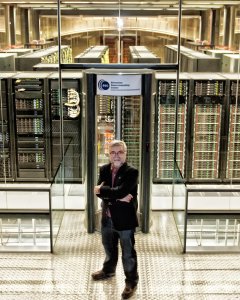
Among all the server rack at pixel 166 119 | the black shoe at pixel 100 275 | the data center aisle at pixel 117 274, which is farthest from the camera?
the server rack at pixel 166 119

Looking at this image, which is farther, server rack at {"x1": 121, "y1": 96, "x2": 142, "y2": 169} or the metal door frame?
server rack at {"x1": 121, "y1": 96, "x2": 142, "y2": 169}

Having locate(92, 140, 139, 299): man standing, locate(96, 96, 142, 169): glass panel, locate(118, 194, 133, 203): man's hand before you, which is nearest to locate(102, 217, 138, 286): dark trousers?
locate(92, 140, 139, 299): man standing

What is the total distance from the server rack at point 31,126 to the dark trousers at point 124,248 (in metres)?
4.49

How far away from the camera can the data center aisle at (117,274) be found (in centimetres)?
410

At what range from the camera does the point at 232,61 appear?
8570 millimetres

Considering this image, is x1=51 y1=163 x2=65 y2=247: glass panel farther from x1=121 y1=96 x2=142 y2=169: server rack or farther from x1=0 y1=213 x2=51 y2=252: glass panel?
x1=121 y1=96 x2=142 y2=169: server rack

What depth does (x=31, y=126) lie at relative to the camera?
8352mm

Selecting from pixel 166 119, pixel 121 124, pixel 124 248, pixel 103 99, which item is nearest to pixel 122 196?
pixel 124 248

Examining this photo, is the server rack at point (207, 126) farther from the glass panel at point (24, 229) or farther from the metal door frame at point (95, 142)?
the glass panel at point (24, 229)

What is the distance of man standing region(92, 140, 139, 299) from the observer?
12.5ft

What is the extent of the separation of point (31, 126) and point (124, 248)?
4.86 meters

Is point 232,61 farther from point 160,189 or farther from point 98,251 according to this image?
→ point 98,251

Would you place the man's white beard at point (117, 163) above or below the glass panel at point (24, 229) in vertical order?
above

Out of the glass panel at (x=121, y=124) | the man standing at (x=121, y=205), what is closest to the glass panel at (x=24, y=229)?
the glass panel at (x=121, y=124)
